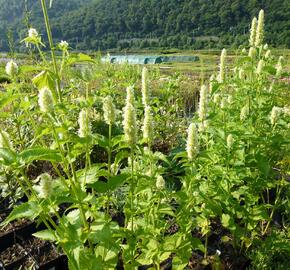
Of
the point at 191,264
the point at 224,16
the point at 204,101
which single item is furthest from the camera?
the point at 224,16

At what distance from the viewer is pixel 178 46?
2849 inches

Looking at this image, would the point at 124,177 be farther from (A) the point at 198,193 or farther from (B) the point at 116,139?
(A) the point at 198,193

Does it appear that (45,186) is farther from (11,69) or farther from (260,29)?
(260,29)

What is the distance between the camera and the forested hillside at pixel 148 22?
60125mm

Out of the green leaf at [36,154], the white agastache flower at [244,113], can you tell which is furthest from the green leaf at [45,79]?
the white agastache flower at [244,113]

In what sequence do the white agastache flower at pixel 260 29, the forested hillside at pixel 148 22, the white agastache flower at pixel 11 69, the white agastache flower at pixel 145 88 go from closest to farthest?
the white agastache flower at pixel 11 69 < the white agastache flower at pixel 145 88 < the white agastache flower at pixel 260 29 < the forested hillside at pixel 148 22

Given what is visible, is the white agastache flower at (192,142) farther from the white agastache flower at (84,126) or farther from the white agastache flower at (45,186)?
the white agastache flower at (45,186)

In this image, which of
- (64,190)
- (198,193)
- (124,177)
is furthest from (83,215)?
(198,193)

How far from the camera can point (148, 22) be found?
85812mm

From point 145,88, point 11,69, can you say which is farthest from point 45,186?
point 145,88

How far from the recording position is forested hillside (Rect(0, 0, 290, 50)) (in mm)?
60125

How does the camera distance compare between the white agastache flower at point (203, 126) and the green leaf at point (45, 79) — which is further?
the white agastache flower at point (203, 126)

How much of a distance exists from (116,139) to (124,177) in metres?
0.29

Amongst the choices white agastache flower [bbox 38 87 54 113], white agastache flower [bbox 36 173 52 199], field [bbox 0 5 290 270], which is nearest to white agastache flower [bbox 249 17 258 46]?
field [bbox 0 5 290 270]
